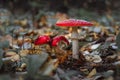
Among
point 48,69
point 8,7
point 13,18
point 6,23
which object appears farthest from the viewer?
point 8,7

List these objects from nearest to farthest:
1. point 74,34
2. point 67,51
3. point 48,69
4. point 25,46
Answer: point 48,69, point 74,34, point 67,51, point 25,46

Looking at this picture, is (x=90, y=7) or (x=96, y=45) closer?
(x=96, y=45)

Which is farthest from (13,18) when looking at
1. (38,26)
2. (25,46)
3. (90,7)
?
(25,46)

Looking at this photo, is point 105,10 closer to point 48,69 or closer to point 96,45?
point 96,45

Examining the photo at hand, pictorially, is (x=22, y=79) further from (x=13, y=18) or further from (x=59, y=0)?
(x=59, y=0)

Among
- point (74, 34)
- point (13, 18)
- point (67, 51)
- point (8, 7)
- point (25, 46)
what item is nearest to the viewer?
point (74, 34)

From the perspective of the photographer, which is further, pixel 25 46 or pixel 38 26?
pixel 38 26

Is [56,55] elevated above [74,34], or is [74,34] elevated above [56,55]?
[74,34]

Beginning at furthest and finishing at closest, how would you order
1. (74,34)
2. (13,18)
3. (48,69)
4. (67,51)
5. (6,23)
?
(13,18), (6,23), (67,51), (74,34), (48,69)

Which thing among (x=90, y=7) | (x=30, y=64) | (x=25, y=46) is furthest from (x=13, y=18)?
(x=30, y=64)
